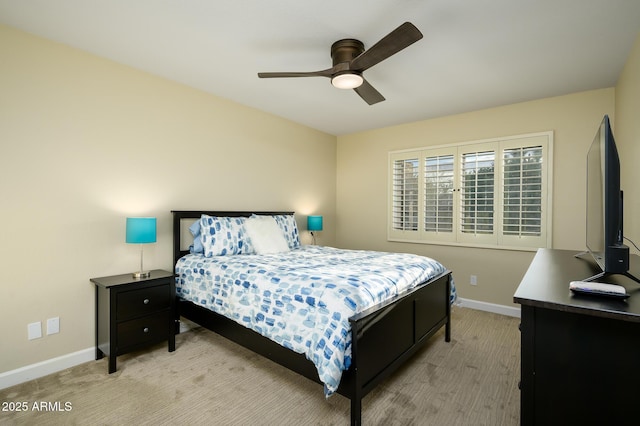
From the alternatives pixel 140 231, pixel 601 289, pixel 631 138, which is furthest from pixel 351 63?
pixel 631 138

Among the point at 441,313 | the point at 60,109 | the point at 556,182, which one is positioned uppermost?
the point at 60,109

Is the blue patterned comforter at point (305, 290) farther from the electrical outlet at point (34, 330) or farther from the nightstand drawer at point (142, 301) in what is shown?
the electrical outlet at point (34, 330)

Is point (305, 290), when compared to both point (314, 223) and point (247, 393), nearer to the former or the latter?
point (247, 393)

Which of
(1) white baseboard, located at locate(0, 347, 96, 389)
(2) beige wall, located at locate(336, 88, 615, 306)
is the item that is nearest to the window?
(2) beige wall, located at locate(336, 88, 615, 306)

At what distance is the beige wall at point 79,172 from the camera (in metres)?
2.31

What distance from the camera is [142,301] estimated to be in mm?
2596

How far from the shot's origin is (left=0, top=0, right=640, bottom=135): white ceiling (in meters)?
2.04

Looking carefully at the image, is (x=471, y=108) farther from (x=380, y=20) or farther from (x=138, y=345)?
(x=138, y=345)

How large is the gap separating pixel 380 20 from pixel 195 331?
339cm

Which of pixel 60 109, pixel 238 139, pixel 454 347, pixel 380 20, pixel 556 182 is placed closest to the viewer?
pixel 380 20

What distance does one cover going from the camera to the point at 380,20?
214cm

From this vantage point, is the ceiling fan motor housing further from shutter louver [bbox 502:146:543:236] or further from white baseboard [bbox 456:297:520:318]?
white baseboard [bbox 456:297:520:318]

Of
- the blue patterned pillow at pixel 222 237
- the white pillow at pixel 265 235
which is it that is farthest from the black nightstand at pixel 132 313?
the white pillow at pixel 265 235

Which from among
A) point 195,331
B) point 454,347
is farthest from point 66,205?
point 454,347
